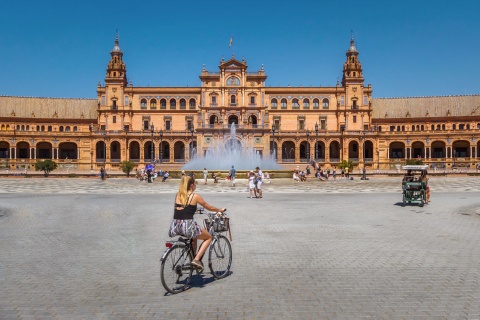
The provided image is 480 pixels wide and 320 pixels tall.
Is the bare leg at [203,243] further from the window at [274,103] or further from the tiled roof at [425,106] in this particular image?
the tiled roof at [425,106]

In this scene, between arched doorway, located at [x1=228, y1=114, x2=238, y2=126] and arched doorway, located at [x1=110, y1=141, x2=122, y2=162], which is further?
arched doorway, located at [x1=110, y1=141, x2=122, y2=162]

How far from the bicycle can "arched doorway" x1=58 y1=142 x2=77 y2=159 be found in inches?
3312

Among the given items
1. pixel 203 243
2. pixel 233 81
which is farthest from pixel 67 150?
pixel 203 243

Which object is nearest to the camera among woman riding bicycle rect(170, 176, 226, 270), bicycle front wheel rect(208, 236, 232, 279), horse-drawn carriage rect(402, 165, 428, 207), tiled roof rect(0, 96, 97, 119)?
woman riding bicycle rect(170, 176, 226, 270)

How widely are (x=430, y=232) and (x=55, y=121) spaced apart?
85001mm

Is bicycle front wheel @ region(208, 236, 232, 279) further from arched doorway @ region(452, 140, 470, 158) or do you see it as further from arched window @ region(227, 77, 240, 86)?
arched doorway @ region(452, 140, 470, 158)

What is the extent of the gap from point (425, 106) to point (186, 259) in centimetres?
9270

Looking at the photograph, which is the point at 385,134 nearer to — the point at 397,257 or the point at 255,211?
the point at 255,211

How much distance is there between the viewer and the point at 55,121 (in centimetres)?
8719

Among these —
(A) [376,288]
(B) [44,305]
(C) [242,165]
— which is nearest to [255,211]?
(A) [376,288]

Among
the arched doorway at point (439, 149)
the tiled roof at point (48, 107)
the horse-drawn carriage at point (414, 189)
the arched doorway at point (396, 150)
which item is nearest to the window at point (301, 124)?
the arched doorway at point (396, 150)

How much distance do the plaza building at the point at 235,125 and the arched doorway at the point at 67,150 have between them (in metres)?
0.19

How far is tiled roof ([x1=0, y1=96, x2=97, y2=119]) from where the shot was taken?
289ft

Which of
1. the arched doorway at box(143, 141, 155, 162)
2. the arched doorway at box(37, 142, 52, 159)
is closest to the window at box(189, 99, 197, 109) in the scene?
the arched doorway at box(143, 141, 155, 162)
